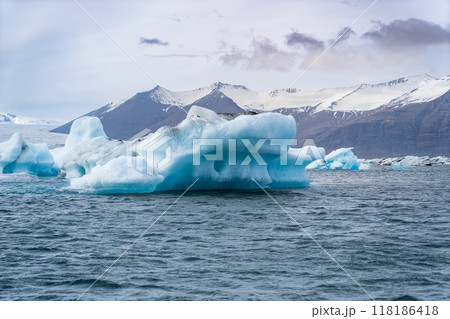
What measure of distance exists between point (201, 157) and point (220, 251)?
31.9ft

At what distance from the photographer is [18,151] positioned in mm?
31281

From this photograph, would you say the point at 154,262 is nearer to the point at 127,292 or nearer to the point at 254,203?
the point at 127,292

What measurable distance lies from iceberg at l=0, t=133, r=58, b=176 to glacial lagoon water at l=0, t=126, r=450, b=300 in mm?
15571

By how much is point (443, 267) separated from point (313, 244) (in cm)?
264

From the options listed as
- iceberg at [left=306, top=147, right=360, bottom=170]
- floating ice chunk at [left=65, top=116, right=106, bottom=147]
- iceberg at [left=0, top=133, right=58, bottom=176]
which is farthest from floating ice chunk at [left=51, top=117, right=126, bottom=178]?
iceberg at [left=306, top=147, right=360, bottom=170]

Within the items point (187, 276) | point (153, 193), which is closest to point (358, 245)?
point (187, 276)

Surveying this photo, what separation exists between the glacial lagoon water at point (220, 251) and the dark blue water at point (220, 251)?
21mm

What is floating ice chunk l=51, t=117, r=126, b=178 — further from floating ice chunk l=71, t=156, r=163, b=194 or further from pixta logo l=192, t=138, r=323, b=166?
pixta logo l=192, t=138, r=323, b=166

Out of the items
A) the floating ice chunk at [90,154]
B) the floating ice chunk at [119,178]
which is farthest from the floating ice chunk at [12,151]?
the floating ice chunk at [119,178]

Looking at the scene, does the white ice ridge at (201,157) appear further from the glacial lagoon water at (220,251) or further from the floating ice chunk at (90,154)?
the glacial lagoon water at (220,251)

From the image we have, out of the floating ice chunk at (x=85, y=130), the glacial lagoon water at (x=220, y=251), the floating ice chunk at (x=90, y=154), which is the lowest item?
the glacial lagoon water at (x=220, y=251)

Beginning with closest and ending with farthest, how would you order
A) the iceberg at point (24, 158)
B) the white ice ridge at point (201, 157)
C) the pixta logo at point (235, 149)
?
the white ice ridge at point (201, 157) → the pixta logo at point (235, 149) → the iceberg at point (24, 158)

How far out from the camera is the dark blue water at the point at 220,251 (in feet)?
22.9

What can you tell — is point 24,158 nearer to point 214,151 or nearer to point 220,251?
point 214,151
